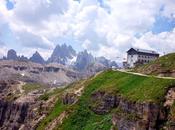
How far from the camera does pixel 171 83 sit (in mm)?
130750

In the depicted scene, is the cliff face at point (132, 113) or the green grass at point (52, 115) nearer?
the cliff face at point (132, 113)

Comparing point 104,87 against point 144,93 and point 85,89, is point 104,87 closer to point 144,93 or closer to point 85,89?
point 85,89

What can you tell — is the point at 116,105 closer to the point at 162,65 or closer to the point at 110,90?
the point at 110,90

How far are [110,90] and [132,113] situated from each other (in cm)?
3269

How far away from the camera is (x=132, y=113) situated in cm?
13388

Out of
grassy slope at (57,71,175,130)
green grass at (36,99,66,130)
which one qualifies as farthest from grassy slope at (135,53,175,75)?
green grass at (36,99,66,130)

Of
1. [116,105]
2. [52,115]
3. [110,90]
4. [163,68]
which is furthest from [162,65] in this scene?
[52,115]

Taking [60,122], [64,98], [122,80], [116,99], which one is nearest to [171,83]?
[116,99]

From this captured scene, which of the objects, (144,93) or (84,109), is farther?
(84,109)

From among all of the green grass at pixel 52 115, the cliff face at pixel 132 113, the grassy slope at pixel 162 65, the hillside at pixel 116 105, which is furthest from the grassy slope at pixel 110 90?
the green grass at pixel 52 115

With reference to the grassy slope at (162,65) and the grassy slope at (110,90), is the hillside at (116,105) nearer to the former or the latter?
the grassy slope at (110,90)

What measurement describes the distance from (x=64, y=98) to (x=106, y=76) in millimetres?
23133

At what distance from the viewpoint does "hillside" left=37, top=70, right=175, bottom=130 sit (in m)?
125

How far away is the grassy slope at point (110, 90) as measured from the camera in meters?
133
